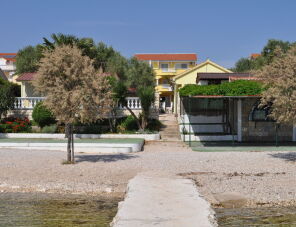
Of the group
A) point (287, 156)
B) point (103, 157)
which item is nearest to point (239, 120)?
point (287, 156)

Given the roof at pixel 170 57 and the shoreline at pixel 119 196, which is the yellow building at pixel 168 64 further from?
the shoreline at pixel 119 196

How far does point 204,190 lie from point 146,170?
12.1 feet

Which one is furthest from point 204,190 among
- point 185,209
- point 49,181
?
point 49,181

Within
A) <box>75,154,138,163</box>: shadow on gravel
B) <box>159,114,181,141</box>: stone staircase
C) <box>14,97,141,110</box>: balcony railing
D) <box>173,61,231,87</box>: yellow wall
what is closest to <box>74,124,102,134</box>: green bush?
<box>14,97,141,110</box>: balcony railing

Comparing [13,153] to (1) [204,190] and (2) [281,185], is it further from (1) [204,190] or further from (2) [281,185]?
(2) [281,185]

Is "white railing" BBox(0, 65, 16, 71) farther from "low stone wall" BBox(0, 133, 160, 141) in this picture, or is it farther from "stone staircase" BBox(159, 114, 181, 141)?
"low stone wall" BBox(0, 133, 160, 141)

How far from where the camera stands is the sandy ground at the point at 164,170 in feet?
41.7

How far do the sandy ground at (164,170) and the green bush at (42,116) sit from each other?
6419 millimetres

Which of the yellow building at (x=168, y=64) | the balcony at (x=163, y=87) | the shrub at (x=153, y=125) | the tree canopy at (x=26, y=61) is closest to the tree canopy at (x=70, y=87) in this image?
the shrub at (x=153, y=125)

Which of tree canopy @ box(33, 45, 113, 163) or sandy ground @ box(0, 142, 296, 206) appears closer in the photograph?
sandy ground @ box(0, 142, 296, 206)

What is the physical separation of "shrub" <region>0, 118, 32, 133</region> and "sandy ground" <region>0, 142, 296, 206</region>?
606 cm

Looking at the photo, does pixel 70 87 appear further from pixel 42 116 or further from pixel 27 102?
pixel 27 102

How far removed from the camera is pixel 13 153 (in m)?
20.0

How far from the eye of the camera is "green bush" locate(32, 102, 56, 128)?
2738cm
